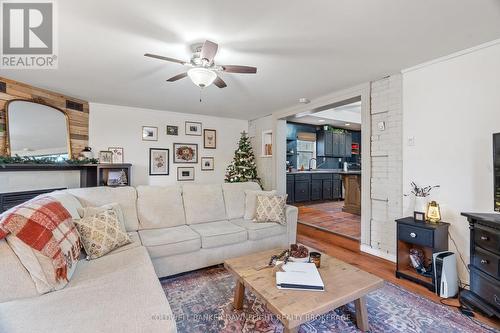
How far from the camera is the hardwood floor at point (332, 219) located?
396cm

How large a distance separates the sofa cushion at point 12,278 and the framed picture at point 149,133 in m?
3.61

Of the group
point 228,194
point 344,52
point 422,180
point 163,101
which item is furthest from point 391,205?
point 163,101

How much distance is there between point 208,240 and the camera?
266 cm

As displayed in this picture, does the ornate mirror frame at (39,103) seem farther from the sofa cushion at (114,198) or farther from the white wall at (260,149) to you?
the white wall at (260,149)

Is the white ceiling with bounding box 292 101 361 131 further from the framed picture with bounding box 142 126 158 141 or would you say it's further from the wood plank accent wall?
the wood plank accent wall

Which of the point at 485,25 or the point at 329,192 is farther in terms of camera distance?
the point at 329,192

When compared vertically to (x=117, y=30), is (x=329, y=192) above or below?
below

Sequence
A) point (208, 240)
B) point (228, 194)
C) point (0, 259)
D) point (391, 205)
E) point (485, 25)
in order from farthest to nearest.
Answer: point (228, 194), point (391, 205), point (208, 240), point (485, 25), point (0, 259)

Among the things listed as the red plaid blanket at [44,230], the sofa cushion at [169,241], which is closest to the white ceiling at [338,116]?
the sofa cushion at [169,241]

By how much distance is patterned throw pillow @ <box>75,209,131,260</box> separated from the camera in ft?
6.45

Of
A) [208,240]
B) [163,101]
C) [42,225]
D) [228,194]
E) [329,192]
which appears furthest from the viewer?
[329,192]

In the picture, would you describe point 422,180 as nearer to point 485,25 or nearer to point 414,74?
point 414,74

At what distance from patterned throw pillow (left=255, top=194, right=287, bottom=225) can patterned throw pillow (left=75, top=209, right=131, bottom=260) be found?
5.36 feet

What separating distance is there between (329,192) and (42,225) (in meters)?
6.90
